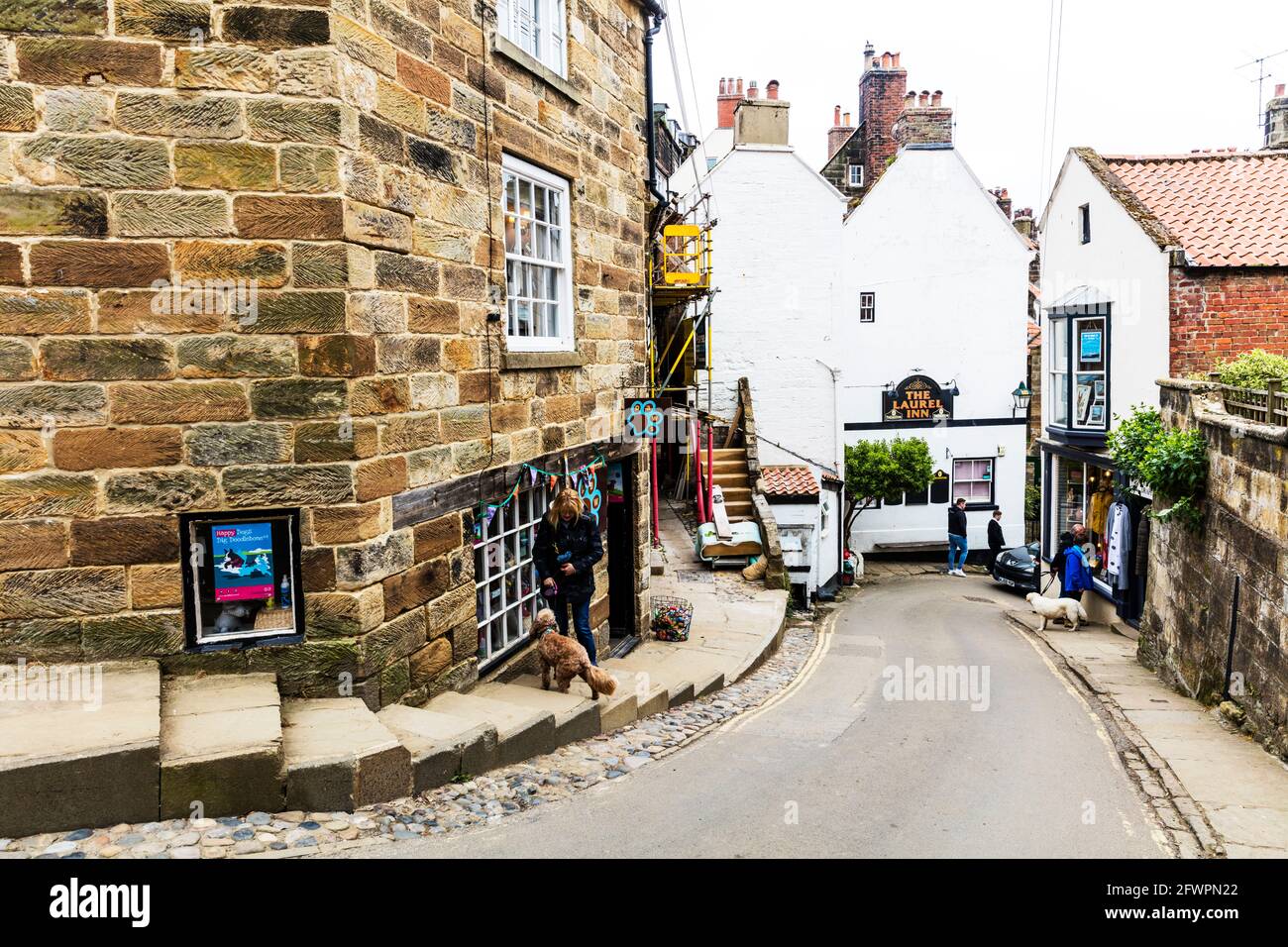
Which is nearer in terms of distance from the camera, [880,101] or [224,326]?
[224,326]

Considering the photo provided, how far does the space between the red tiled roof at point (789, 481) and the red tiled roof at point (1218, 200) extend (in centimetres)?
890

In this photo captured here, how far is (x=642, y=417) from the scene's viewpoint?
42.0ft

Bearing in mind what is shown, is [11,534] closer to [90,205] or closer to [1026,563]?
[90,205]

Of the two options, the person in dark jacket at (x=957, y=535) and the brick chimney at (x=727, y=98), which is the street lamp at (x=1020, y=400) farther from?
the brick chimney at (x=727, y=98)

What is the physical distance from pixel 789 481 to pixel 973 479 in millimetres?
9149

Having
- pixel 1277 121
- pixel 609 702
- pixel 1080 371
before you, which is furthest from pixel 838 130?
pixel 609 702

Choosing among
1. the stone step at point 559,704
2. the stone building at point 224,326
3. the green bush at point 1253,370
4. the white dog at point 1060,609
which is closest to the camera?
the stone building at point 224,326

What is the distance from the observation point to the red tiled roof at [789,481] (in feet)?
77.0

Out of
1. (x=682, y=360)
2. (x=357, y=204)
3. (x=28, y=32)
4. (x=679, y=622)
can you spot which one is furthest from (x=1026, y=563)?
(x=28, y=32)

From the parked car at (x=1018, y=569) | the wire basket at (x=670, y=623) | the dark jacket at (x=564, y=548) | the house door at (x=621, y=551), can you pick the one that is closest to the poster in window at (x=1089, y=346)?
the parked car at (x=1018, y=569)

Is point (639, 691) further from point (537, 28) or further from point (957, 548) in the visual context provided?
point (957, 548)

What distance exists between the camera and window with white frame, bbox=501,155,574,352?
971cm

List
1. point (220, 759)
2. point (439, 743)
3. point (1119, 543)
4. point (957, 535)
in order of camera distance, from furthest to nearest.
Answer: point (957, 535), point (1119, 543), point (439, 743), point (220, 759)

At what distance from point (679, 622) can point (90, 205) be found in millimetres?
9042
